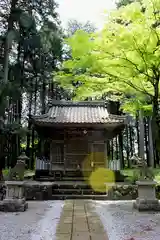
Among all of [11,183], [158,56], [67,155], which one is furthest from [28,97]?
[158,56]

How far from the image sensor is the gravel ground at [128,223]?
428 cm

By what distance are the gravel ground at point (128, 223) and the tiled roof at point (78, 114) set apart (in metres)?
5.50

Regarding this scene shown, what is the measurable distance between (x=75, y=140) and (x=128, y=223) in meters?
7.52

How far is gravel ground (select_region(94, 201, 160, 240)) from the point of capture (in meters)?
4.28

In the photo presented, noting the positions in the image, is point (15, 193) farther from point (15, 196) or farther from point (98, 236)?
point (98, 236)

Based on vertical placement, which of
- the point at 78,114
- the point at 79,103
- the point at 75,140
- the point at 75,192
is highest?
the point at 79,103

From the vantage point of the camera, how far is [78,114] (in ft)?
44.7

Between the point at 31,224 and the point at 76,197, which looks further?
the point at 76,197

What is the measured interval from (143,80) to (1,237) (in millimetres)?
4450

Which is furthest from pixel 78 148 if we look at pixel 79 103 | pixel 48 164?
pixel 79 103

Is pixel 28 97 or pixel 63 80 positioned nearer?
pixel 63 80

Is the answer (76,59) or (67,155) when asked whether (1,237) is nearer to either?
(76,59)

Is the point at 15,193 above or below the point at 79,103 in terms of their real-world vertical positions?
below

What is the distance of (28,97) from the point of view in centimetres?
2202
